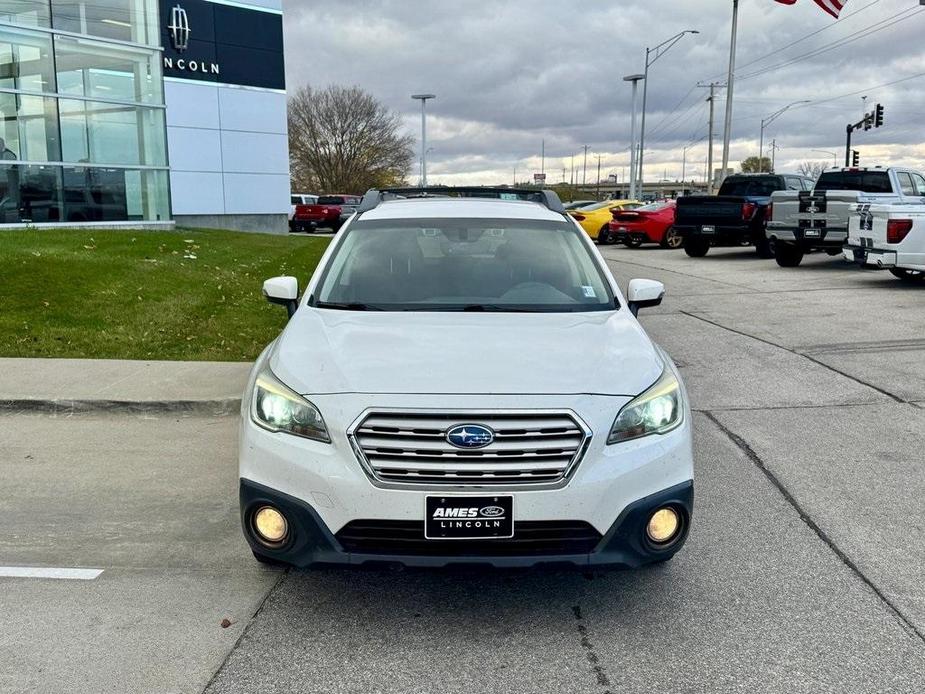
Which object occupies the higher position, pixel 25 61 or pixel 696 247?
pixel 25 61

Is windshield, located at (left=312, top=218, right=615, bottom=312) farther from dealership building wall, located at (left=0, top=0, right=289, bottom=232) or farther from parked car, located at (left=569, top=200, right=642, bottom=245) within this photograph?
parked car, located at (left=569, top=200, right=642, bottom=245)

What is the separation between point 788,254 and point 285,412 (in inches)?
683

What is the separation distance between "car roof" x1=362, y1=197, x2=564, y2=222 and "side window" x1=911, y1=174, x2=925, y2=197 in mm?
16070

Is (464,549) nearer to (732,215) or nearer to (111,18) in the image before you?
(732,215)

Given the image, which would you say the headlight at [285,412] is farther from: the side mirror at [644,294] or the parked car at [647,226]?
the parked car at [647,226]

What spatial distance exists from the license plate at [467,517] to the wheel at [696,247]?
20.1 m

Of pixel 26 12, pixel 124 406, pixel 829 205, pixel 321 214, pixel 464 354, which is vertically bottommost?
pixel 124 406

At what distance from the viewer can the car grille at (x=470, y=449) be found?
3.24 metres

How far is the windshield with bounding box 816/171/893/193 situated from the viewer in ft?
60.4

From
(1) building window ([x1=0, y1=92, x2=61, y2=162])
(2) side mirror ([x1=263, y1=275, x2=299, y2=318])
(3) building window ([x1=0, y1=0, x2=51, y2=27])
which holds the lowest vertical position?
(2) side mirror ([x1=263, y1=275, x2=299, y2=318])

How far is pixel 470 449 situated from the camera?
3.23m

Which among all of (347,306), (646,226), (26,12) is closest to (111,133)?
(26,12)

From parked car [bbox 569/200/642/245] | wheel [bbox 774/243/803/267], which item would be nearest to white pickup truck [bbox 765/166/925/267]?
wheel [bbox 774/243/803/267]

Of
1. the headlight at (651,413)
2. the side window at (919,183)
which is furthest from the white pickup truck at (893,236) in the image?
the headlight at (651,413)
